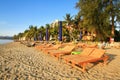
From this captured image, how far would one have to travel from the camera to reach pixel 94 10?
84.8ft

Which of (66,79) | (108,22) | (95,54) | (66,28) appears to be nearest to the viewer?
(66,79)

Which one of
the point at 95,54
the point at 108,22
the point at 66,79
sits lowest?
the point at 66,79

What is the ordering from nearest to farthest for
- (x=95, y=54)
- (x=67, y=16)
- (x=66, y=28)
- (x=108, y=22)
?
(x=95, y=54) < (x=108, y=22) < (x=67, y=16) < (x=66, y=28)

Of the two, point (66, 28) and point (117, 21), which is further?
point (66, 28)

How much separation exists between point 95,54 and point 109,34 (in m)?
20.8

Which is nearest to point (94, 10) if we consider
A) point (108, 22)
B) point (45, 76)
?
point (108, 22)

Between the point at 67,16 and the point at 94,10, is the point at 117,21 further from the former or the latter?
the point at 67,16

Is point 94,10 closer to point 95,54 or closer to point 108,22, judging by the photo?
point 108,22

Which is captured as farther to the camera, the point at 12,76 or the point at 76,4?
the point at 76,4

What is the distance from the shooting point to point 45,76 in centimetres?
519

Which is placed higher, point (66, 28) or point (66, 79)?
point (66, 28)

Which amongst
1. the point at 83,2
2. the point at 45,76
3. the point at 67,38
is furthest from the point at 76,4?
the point at 45,76

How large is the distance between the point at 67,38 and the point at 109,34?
1654 cm

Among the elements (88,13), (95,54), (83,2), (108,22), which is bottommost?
(95,54)
